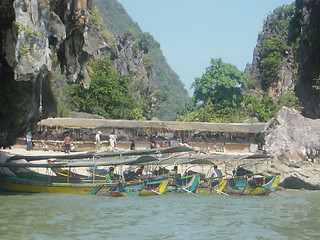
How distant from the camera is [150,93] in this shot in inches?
2618

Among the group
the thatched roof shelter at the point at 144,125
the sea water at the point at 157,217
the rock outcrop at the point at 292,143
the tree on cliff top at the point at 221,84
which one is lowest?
the sea water at the point at 157,217

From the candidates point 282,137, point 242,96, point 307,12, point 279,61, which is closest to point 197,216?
point 282,137

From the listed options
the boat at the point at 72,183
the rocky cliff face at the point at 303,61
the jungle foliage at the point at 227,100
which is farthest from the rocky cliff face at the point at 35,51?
the jungle foliage at the point at 227,100

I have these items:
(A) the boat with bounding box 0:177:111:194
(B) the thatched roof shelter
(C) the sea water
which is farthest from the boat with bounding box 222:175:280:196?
(B) the thatched roof shelter

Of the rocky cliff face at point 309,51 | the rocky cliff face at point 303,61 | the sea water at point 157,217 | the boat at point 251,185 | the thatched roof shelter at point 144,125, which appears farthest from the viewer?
the rocky cliff face at point 303,61

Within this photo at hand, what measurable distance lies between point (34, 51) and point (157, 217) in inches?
248

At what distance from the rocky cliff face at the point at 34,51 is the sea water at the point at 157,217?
3306 millimetres

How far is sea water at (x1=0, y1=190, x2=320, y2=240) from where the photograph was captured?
1304 centimetres

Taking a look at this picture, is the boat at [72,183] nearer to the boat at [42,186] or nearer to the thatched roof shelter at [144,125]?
the boat at [42,186]

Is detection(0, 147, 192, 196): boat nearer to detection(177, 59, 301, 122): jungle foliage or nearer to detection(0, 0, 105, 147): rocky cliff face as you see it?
detection(0, 0, 105, 147): rocky cliff face

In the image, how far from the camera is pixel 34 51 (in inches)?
627

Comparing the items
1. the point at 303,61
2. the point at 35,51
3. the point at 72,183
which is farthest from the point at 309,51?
the point at 35,51

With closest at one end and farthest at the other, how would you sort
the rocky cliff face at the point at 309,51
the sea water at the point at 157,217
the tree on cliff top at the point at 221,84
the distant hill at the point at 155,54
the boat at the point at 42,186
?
the sea water at the point at 157,217 → the boat at the point at 42,186 → the rocky cliff face at the point at 309,51 → the tree on cliff top at the point at 221,84 → the distant hill at the point at 155,54

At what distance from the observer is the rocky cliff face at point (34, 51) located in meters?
15.7
